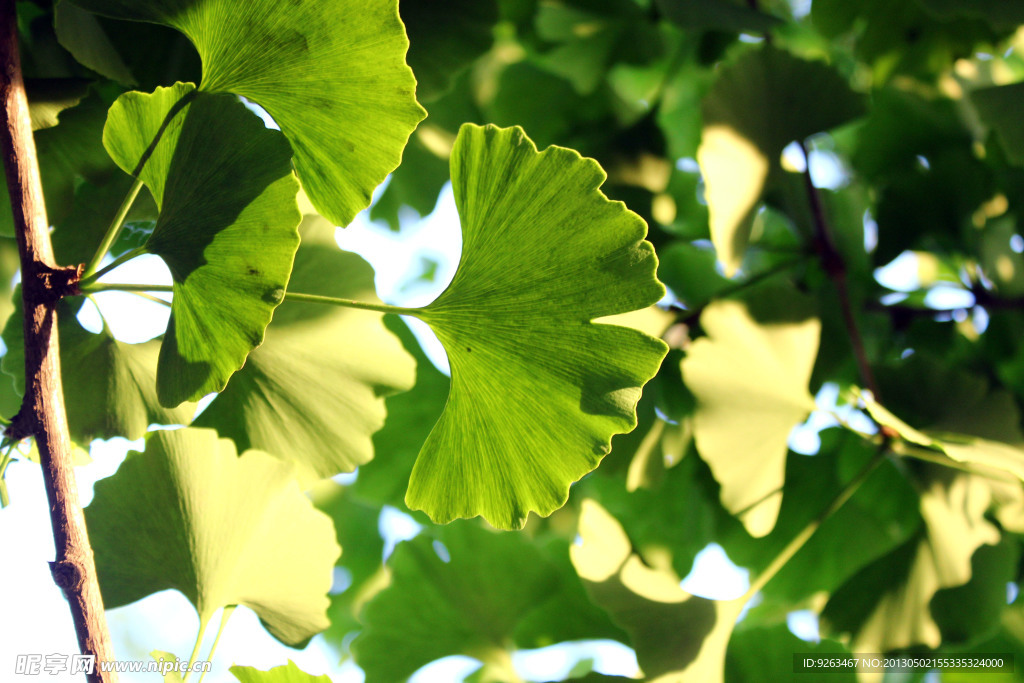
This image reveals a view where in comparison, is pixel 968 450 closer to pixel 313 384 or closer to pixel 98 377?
pixel 313 384

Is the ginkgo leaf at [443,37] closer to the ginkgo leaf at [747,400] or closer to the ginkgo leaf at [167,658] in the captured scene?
the ginkgo leaf at [747,400]

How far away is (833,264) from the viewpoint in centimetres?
61

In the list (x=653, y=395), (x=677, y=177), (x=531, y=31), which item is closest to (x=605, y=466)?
(x=653, y=395)

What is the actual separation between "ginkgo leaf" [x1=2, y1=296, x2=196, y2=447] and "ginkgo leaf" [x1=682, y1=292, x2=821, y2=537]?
1.10 feet

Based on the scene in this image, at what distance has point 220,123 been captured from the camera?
27cm

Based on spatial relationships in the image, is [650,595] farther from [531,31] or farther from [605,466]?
[531,31]

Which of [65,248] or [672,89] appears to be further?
[672,89]

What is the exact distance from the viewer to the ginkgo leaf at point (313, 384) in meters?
0.38

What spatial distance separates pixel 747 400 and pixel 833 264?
8.0 inches

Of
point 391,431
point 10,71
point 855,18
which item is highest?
point 10,71

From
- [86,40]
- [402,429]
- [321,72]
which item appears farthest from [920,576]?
[86,40]

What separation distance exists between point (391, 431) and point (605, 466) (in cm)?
23

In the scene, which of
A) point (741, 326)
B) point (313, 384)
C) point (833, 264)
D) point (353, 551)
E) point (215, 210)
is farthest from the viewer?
point (353, 551)

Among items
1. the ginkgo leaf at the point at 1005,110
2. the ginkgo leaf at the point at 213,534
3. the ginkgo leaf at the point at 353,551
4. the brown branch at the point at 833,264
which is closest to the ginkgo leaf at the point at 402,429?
the ginkgo leaf at the point at 353,551
